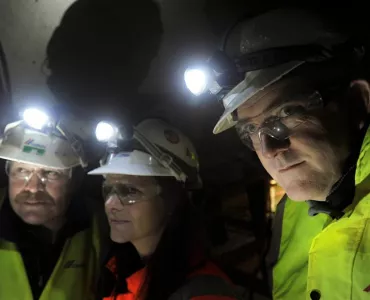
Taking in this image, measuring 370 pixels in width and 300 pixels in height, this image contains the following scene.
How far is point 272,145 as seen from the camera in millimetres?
1501

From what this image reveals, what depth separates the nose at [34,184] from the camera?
2.49 metres

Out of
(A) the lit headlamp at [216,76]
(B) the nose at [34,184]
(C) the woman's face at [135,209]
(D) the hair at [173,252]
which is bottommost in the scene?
(D) the hair at [173,252]

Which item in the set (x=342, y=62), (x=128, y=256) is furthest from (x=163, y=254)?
(x=342, y=62)

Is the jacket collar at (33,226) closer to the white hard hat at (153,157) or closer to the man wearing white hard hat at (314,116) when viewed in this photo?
the white hard hat at (153,157)

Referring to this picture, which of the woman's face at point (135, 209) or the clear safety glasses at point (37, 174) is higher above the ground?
the clear safety glasses at point (37, 174)

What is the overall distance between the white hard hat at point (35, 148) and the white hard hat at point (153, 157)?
0.31 m

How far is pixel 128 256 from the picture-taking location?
7.74ft

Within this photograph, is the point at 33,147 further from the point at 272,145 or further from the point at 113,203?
the point at 272,145

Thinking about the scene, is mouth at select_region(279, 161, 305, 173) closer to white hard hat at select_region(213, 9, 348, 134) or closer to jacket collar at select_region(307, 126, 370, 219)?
jacket collar at select_region(307, 126, 370, 219)

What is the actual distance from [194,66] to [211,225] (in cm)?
161

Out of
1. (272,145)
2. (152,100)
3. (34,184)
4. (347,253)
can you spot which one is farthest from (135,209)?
(347,253)

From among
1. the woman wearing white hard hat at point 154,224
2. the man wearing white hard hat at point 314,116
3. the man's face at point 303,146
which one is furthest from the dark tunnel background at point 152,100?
the man's face at point 303,146

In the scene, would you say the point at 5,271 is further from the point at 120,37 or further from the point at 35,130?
the point at 120,37

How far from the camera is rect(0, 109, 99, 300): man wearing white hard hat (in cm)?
238
